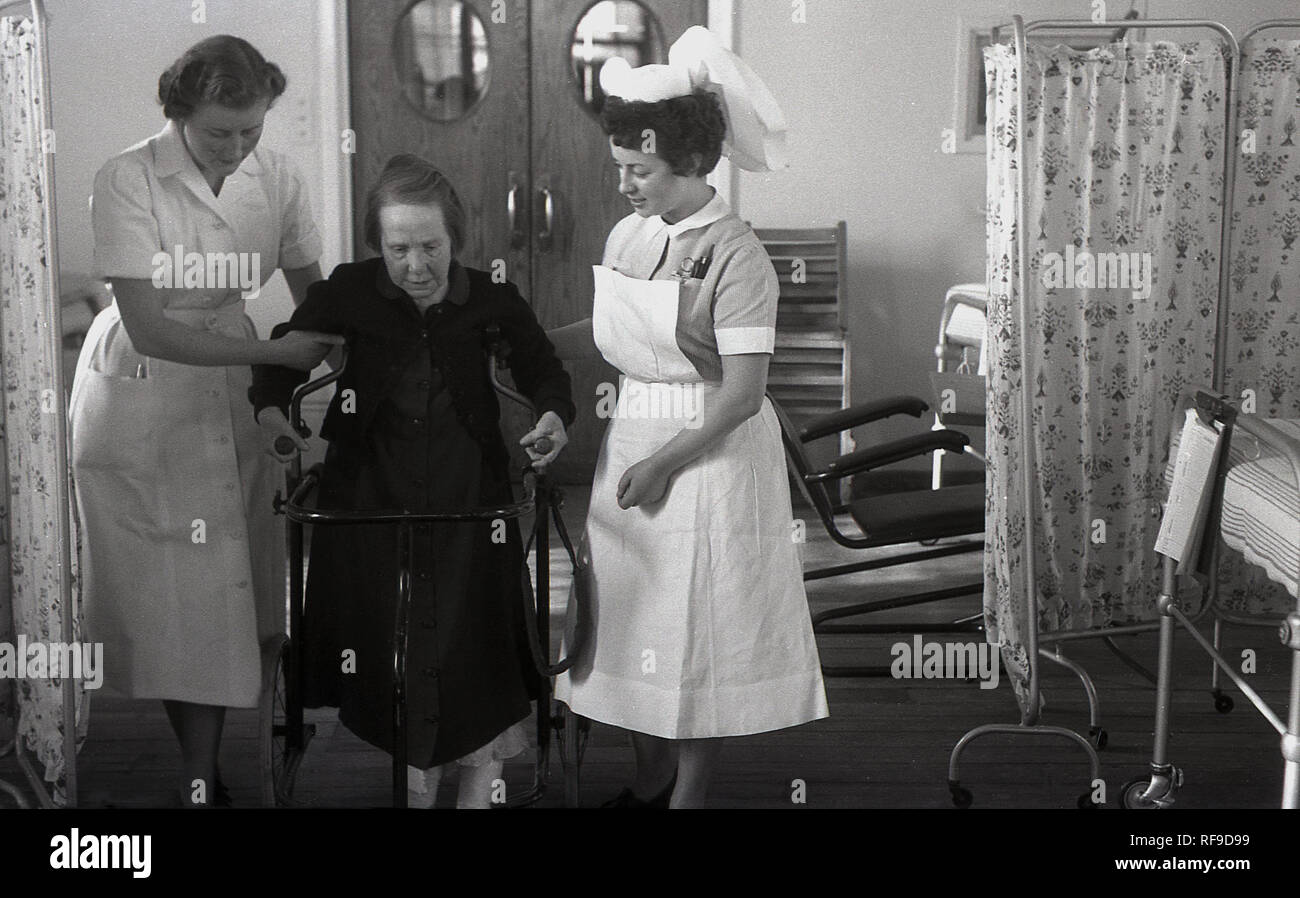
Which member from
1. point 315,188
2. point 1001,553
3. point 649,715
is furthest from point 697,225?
point 315,188

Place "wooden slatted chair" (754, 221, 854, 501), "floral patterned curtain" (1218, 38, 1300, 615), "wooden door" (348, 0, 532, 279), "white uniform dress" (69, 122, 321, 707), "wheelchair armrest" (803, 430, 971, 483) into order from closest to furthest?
"white uniform dress" (69, 122, 321, 707)
"floral patterned curtain" (1218, 38, 1300, 615)
"wheelchair armrest" (803, 430, 971, 483)
"wooden slatted chair" (754, 221, 854, 501)
"wooden door" (348, 0, 532, 279)

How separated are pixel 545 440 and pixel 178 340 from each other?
26.3 inches

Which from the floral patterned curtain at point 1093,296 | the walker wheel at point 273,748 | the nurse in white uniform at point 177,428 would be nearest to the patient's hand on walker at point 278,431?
the nurse in white uniform at point 177,428

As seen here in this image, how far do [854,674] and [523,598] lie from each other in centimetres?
133

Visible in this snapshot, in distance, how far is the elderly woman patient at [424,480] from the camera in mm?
2322

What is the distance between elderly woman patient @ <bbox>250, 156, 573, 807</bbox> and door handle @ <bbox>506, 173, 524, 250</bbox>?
3.01m

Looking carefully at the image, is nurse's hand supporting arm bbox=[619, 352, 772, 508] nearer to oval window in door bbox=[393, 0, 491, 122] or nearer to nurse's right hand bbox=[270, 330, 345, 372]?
nurse's right hand bbox=[270, 330, 345, 372]

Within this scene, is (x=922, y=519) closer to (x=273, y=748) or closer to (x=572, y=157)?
(x=273, y=748)

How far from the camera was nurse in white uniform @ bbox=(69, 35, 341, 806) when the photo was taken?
94.0 inches

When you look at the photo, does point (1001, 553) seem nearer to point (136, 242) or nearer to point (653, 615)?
point (653, 615)

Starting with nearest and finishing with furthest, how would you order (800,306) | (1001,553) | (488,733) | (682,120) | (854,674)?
(682,120)
(488,733)
(1001,553)
(854,674)
(800,306)

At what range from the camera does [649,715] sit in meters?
2.34

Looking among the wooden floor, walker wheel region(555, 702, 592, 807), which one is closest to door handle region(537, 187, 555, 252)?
the wooden floor
